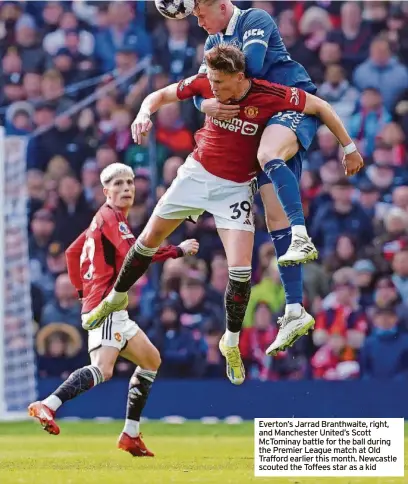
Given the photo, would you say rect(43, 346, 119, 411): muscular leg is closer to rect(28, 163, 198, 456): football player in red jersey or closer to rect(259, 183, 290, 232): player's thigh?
rect(28, 163, 198, 456): football player in red jersey

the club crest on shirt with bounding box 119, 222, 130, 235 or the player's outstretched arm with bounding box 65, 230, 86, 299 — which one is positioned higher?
the club crest on shirt with bounding box 119, 222, 130, 235

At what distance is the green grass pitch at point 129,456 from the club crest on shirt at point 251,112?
2.55 meters

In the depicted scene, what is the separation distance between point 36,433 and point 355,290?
13.4 ft

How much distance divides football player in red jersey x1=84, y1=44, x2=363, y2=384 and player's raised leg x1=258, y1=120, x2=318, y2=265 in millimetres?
142

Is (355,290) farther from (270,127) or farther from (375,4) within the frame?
(270,127)

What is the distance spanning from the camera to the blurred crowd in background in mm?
14875

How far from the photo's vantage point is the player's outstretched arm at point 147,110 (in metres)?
9.03

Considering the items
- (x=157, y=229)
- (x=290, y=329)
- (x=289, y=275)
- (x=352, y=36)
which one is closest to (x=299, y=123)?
(x=289, y=275)

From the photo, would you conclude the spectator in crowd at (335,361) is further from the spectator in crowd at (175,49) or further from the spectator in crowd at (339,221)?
the spectator in crowd at (175,49)

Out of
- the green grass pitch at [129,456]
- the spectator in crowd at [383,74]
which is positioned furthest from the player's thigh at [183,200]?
the spectator in crowd at [383,74]

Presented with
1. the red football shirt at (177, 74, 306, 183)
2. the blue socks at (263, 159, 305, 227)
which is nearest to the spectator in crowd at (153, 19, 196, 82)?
the red football shirt at (177, 74, 306, 183)

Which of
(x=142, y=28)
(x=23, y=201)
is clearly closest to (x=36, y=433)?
(x=23, y=201)

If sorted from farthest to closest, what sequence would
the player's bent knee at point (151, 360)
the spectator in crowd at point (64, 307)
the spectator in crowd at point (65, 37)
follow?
the spectator in crowd at point (65, 37) < the spectator in crowd at point (64, 307) < the player's bent knee at point (151, 360)

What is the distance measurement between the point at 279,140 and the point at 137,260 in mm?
1467
